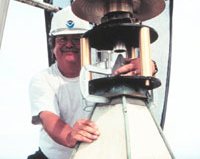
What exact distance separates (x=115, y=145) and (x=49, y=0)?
4.78 metres

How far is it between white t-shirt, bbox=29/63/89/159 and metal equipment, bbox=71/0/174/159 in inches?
28.8

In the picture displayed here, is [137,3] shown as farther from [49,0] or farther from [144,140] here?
[49,0]

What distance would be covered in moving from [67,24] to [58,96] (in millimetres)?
676

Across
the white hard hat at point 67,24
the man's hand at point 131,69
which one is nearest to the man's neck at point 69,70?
the white hard hat at point 67,24

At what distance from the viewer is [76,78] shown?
2.71m

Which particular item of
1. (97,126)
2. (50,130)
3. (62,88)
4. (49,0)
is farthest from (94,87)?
(49,0)

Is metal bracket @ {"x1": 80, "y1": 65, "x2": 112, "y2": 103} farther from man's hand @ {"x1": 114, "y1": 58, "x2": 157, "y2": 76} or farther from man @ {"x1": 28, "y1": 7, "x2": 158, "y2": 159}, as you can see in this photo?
man @ {"x1": 28, "y1": 7, "x2": 158, "y2": 159}

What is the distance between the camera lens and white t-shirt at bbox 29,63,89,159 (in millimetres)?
2426

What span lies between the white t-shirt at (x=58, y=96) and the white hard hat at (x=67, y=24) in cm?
36

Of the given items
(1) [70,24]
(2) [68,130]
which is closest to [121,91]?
(2) [68,130]

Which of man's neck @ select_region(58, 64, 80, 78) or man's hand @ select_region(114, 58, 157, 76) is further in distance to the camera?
man's neck @ select_region(58, 64, 80, 78)

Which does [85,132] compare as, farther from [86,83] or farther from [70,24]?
[70,24]

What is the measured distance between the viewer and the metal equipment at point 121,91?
1490mm

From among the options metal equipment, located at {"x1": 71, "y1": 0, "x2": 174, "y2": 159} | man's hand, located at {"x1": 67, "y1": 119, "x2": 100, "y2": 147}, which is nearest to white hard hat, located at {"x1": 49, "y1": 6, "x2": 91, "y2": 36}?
metal equipment, located at {"x1": 71, "y1": 0, "x2": 174, "y2": 159}
